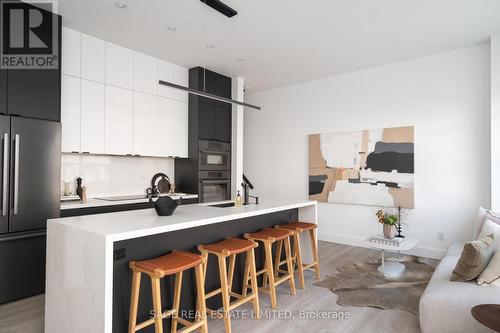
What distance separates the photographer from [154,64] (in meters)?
4.65

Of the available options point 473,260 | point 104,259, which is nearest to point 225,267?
point 104,259

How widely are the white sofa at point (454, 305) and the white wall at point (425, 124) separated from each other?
226cm

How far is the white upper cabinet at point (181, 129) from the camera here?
4961 mm

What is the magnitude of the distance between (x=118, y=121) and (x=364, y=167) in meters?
3.81

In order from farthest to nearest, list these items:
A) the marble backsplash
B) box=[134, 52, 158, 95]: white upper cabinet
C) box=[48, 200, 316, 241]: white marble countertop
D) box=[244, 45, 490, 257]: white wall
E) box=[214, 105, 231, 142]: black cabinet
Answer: box=[214, 105, 231, 142]: black cabinet, box=[134, 52, 158, 95]: white upper cabinet, box=[244, 45, 490, 257]: white wall, the marble backsplash, box=[48, 200, 316, 241]: white marble countertop

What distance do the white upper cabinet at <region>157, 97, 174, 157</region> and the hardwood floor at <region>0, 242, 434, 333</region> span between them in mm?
2414

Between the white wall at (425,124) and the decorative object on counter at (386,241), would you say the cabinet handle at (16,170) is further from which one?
the white wall at (425,124)

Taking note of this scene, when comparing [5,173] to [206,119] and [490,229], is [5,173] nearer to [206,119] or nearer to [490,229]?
[206,119]

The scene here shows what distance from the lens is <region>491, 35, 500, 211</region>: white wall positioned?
3799 mm

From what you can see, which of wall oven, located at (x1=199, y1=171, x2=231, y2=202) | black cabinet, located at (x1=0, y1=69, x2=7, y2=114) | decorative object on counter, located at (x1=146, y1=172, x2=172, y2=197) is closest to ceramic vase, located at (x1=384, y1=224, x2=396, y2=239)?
wall oven, located at (x1=199, y1=171, x2=231, y2=202)

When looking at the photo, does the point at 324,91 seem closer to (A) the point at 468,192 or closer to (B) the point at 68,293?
(A) the point at 468,192

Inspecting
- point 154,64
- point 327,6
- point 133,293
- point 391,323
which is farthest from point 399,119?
point 133,293

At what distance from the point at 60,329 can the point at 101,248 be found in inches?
31.6

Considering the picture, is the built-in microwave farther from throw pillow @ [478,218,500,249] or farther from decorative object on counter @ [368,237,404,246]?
throw pillow @ [478,218,500,249]
